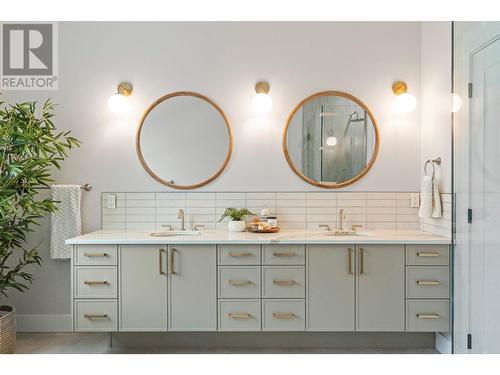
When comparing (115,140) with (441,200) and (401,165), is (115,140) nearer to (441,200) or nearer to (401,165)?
(401,165)

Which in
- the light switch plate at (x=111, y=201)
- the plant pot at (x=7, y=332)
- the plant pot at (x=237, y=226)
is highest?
the light switch plate at (x=111, y=201)

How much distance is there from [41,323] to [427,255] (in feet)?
9.87

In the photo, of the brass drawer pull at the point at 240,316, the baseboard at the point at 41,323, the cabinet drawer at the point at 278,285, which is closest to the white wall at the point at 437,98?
the cabinet drawer at the point at 278,285

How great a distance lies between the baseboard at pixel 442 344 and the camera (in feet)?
9.75

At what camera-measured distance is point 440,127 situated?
3.16 m

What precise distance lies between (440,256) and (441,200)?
18.6 inches

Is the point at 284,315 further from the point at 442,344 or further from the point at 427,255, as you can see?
the point at 442,344

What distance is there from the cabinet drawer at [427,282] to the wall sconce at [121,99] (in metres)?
2.44

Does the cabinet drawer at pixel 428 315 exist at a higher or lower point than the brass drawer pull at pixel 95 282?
lower

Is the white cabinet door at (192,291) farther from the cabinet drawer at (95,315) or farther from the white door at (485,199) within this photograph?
the white door at (485,199)

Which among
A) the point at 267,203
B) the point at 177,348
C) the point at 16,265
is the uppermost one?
the point at 267,203

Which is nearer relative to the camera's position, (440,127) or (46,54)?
(440,127)

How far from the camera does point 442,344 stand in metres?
3.09

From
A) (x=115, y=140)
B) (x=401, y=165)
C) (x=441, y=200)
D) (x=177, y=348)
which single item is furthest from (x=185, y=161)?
(x=441, y=200)
